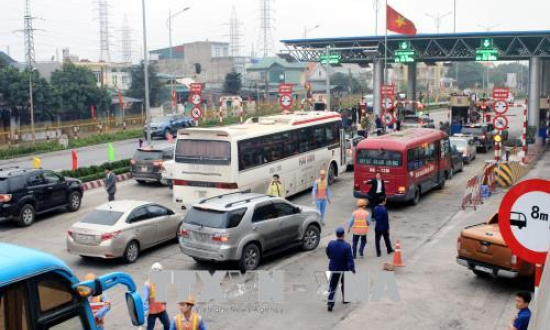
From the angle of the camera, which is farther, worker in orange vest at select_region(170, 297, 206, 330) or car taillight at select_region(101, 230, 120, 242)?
car taillight at select_region(101, 230, 120, 242)

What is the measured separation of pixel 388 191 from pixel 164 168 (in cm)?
865

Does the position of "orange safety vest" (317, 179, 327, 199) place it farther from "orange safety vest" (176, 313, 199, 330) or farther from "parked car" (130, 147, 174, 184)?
"orange safety vest" (176, 313, 199, 330)

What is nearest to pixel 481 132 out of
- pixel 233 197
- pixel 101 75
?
pixel 233 197

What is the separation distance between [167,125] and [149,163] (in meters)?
20.8

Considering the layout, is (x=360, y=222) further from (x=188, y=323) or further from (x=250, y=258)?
(x=188, y=323)

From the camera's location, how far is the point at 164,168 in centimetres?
2489

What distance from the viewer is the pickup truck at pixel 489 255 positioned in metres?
12.2

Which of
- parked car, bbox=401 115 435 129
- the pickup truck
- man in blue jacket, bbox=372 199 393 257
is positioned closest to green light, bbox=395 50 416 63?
parked car, bbox=401 115 435 129

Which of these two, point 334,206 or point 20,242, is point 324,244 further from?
point 20,242

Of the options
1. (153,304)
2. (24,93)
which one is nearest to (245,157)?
(153,304)

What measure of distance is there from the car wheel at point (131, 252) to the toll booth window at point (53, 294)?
9.34 meters

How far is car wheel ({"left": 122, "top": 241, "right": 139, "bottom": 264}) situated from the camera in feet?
50.3

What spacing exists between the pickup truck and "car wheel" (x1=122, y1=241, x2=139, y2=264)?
24.0ft

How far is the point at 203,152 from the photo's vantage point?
782 inches
